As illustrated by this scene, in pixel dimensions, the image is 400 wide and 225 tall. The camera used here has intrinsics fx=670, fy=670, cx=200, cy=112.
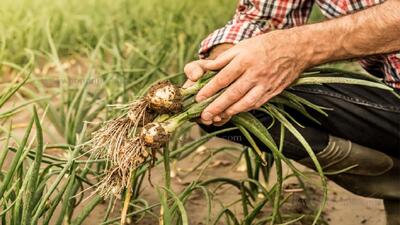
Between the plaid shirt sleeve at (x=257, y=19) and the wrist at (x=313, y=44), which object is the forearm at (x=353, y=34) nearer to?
the wrist at (x=313, y=44)

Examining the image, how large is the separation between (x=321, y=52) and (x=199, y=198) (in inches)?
26.9

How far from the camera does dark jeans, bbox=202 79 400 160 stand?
1.64 m

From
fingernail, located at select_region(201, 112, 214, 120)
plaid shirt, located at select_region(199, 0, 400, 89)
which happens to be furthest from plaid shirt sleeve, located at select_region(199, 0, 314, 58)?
fingernail, located at select_region(201, 112, 214, 120)

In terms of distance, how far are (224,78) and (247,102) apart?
0.22 feet

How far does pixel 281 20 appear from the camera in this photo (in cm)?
175

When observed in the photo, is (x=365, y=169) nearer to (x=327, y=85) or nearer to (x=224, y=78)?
(x=327, y=85)

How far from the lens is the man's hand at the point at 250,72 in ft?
4.29

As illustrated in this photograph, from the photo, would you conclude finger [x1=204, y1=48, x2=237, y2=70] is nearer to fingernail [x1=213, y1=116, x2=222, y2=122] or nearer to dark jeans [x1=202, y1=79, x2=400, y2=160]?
fingernail [x1=213, y1=116, x2=222, y2=122]

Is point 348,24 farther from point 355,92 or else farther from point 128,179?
point 128,179

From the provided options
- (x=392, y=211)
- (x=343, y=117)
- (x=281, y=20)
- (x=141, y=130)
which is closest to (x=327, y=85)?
(x=343, y=117)

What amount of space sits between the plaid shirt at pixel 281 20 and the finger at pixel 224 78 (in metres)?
0.37

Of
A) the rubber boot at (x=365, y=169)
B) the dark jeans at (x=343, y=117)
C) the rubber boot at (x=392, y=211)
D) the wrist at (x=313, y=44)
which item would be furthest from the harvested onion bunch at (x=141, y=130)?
the rubber boot at (x=392, y=211)

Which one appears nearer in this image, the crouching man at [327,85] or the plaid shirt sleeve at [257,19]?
the crouching man at [327,85]

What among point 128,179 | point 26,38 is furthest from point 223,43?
point 26,38
